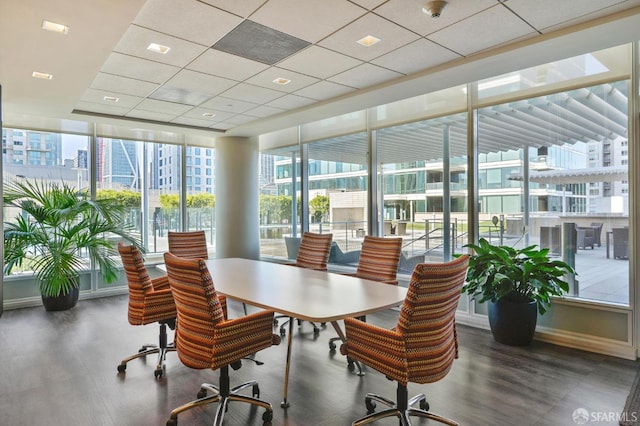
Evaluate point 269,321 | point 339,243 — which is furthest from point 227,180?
point 269,321

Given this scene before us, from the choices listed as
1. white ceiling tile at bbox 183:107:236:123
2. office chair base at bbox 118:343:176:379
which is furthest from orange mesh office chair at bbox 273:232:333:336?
white ceiling tile at bbox 183:107:236:123

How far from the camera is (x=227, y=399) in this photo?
245cm

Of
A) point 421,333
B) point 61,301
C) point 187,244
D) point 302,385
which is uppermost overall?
point 187,244

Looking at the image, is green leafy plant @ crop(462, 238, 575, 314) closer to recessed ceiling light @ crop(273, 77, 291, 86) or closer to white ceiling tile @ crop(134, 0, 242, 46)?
recessed ceiling light @ crop(273, 77, 291, 86)

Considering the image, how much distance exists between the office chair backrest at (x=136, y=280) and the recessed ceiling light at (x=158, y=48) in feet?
5.51

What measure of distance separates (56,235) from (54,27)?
3.52m

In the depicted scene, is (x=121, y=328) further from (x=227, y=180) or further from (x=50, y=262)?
(x=227, y=180)

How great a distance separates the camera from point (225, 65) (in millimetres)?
3645

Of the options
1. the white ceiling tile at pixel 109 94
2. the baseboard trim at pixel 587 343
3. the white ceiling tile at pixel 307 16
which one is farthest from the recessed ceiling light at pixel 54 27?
the baseboard trim at pixel 587 343

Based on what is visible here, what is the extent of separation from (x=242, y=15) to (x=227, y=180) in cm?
444

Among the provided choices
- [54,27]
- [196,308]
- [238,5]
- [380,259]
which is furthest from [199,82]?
[196,308]

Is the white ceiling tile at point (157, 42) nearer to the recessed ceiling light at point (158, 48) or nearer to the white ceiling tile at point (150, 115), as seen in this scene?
the recessed ceiling light at point (158, 48)

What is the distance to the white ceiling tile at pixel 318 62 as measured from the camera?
3.39m

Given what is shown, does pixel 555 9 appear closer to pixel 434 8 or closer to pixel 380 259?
pixel 434 8
